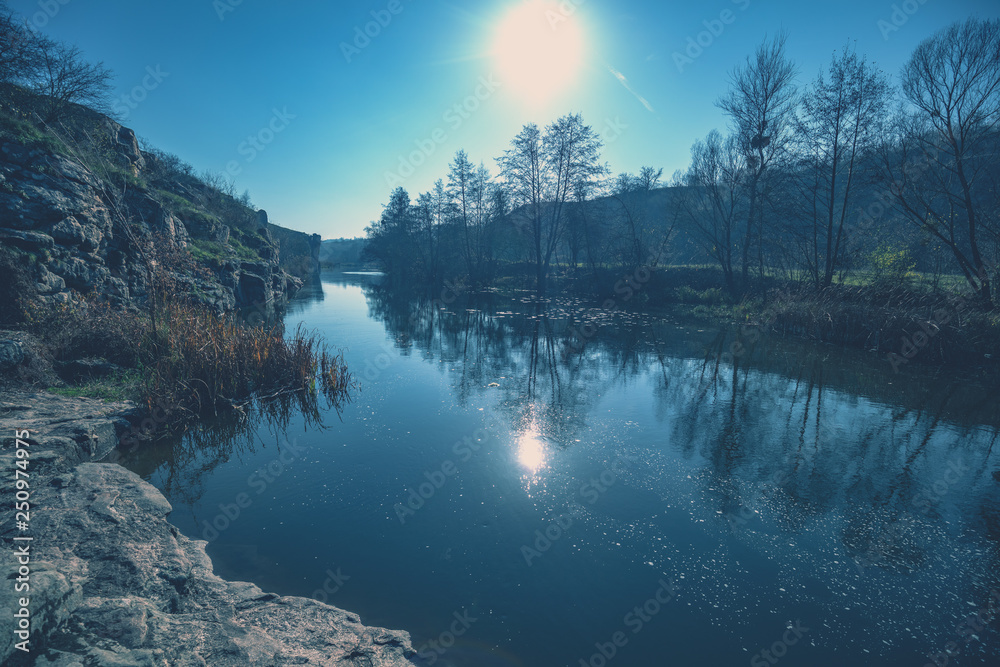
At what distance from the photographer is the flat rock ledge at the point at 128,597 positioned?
1.93m

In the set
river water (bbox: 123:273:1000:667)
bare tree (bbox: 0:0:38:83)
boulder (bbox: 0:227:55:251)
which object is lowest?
river water (bbox: 123:273:1000:667)

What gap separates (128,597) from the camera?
258 centimetres

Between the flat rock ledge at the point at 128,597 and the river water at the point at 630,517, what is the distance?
37 centimetres

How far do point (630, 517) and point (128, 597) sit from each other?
4370mm

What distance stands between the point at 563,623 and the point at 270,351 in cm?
743

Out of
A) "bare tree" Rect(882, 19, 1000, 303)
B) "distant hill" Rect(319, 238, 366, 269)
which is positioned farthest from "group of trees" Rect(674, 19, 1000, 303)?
"distant hill" Rect(319, 238, 366, 269)

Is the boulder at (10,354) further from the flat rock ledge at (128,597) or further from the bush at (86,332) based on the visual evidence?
the flat rock ledge at (128,597)

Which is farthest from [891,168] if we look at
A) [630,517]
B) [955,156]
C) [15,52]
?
[15,52]

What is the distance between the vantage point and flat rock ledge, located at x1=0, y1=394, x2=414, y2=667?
1.93 meters

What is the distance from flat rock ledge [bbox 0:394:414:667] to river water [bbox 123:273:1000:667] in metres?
0.37

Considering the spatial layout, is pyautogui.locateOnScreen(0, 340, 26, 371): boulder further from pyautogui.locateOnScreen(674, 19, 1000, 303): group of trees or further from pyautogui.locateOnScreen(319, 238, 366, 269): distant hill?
pyautogui.locateOnScreen(319, 238, 366, 269): distant hill

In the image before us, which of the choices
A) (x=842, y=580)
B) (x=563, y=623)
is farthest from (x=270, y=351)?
(x=842, y=580)

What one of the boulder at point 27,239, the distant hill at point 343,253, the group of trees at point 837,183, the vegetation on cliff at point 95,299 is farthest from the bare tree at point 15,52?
the distant hill at point 343,253

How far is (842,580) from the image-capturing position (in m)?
3.58
